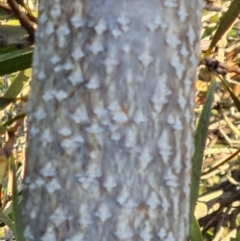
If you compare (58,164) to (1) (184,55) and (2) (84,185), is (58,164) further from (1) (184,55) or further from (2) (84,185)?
(1) (184,55)

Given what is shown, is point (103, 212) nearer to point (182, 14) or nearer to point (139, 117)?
point (139, 117)

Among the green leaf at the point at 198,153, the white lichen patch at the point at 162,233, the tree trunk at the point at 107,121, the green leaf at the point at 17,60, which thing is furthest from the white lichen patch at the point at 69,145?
the green leaf at the point at 17,60

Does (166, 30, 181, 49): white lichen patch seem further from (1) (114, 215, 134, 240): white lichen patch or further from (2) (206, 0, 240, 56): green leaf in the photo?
(2) (206, 0, 240, 56): green leaf

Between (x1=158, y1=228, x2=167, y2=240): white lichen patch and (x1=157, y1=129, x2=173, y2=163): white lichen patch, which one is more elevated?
(x1=157, y1=129, x2=173, y2=163): white lichen patch

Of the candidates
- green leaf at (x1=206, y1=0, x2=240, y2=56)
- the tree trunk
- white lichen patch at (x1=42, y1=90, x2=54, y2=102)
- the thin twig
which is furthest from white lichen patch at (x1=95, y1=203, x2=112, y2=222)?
green leaf at (x1=206, y1=0, x2=240, y2=56)

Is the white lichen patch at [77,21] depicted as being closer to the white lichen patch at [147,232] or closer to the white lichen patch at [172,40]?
the white lichen patch at [172,40]

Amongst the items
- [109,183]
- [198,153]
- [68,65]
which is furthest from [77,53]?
[198,153]
